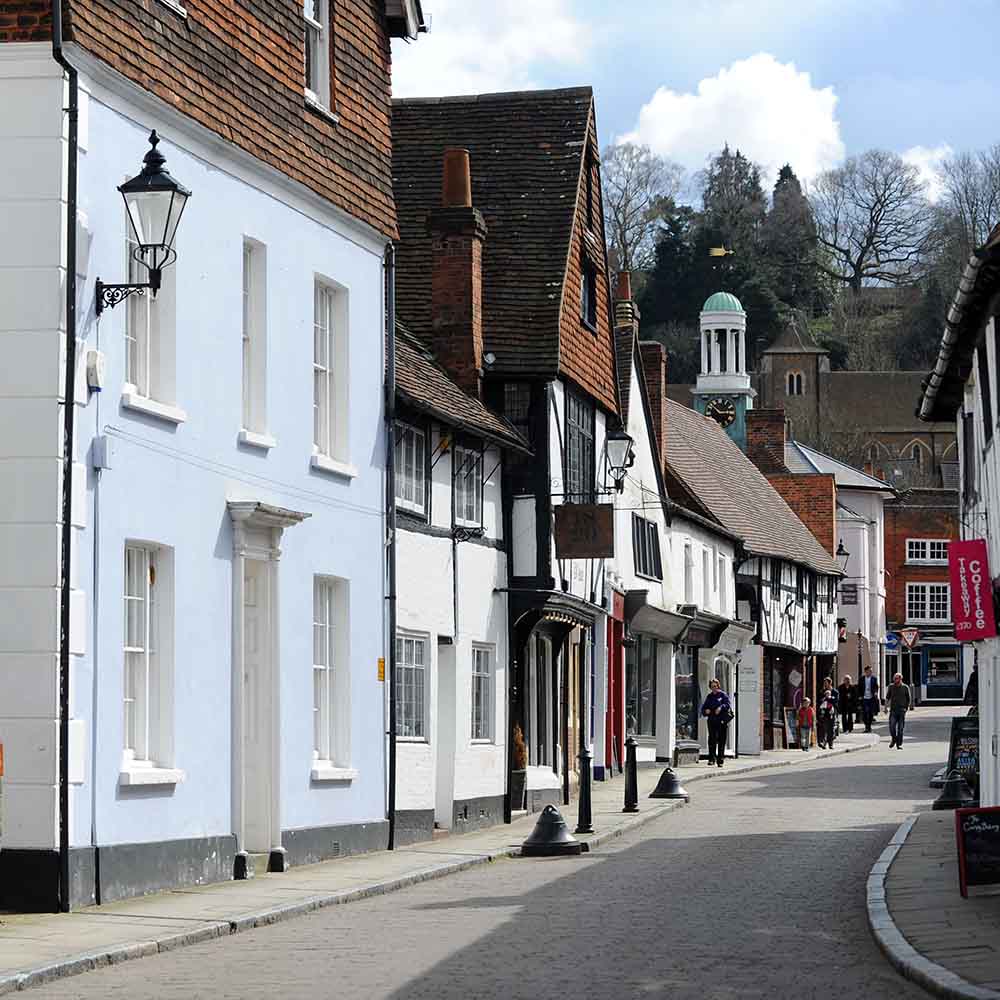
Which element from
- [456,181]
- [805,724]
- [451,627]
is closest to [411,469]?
[451,627]

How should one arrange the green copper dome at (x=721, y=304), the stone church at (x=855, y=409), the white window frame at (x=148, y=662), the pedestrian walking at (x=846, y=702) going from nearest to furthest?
the white window frame at (x=148, y=662) → the pedestrian walking at (x=846, y=702) → the green copper dome at (x=721, y=304) → the stone church at (x=855, y=409)

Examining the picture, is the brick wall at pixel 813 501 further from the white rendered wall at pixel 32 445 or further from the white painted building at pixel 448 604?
the white rendered wall at pixel 32 445

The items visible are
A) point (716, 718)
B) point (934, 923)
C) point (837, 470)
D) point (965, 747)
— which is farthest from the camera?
point (837, 470)

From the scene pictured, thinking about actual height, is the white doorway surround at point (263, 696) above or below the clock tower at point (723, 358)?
below

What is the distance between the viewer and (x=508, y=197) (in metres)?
29.9

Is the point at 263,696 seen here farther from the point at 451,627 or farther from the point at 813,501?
the point at 813,501

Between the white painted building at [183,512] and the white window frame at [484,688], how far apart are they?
4651 mm

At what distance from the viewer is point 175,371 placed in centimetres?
1725

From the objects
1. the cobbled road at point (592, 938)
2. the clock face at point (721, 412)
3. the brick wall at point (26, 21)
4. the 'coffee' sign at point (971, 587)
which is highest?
the clock face at point (721, 412)

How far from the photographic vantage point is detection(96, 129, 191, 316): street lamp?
15424 mm

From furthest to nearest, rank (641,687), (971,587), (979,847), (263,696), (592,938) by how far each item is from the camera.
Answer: (641,687), (971,587), (263,696), (979,847), (592,938)

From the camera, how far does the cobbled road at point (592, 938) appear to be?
11.3 meters

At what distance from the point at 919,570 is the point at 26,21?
3322 inches

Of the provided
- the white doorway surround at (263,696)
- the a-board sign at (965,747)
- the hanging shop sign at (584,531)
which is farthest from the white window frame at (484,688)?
the white doorway surround at (263,696)
